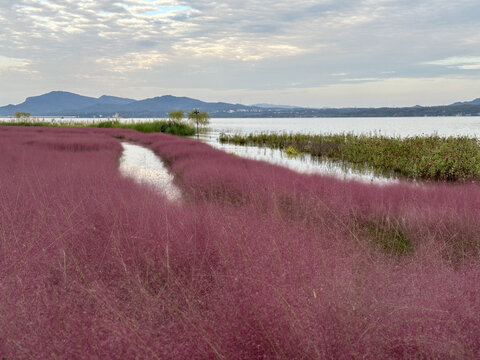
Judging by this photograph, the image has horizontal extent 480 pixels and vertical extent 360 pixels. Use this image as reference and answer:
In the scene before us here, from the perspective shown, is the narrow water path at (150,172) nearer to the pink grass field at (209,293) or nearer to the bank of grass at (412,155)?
the pink grass field at (209,293)

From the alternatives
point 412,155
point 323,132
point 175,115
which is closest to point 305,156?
point 412,155

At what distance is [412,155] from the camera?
55.8 feet

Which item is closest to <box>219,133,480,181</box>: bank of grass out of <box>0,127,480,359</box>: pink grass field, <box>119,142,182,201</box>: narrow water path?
<box>119,142,182,201</box>: narrow water path

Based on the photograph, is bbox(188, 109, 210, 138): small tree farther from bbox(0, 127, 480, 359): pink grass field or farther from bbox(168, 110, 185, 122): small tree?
→ bbox(0, 127, 480, 359): pink grass field

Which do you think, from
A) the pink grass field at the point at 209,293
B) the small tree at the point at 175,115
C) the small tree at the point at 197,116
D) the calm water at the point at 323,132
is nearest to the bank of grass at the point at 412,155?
the calm water at the point at 323,132

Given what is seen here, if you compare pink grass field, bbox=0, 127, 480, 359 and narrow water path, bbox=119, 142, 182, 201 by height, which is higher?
pink grass field, bbox=0, 127, 480, 359

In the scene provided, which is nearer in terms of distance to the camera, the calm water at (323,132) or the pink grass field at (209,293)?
the pink grass field at (209,293)

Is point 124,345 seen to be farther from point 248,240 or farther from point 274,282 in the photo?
point 248,240

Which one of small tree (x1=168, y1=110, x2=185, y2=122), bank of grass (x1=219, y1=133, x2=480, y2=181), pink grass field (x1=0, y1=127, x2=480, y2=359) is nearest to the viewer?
pink grass field (x1=0, y1=127, x2=480, y2=359)

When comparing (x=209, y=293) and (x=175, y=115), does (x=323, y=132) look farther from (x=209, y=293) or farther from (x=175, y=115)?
(x=209, y=293)

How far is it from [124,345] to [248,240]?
1.82 metres

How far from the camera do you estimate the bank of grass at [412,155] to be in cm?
1439

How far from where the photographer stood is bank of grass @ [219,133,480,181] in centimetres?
1439

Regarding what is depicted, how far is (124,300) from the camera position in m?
3.28
